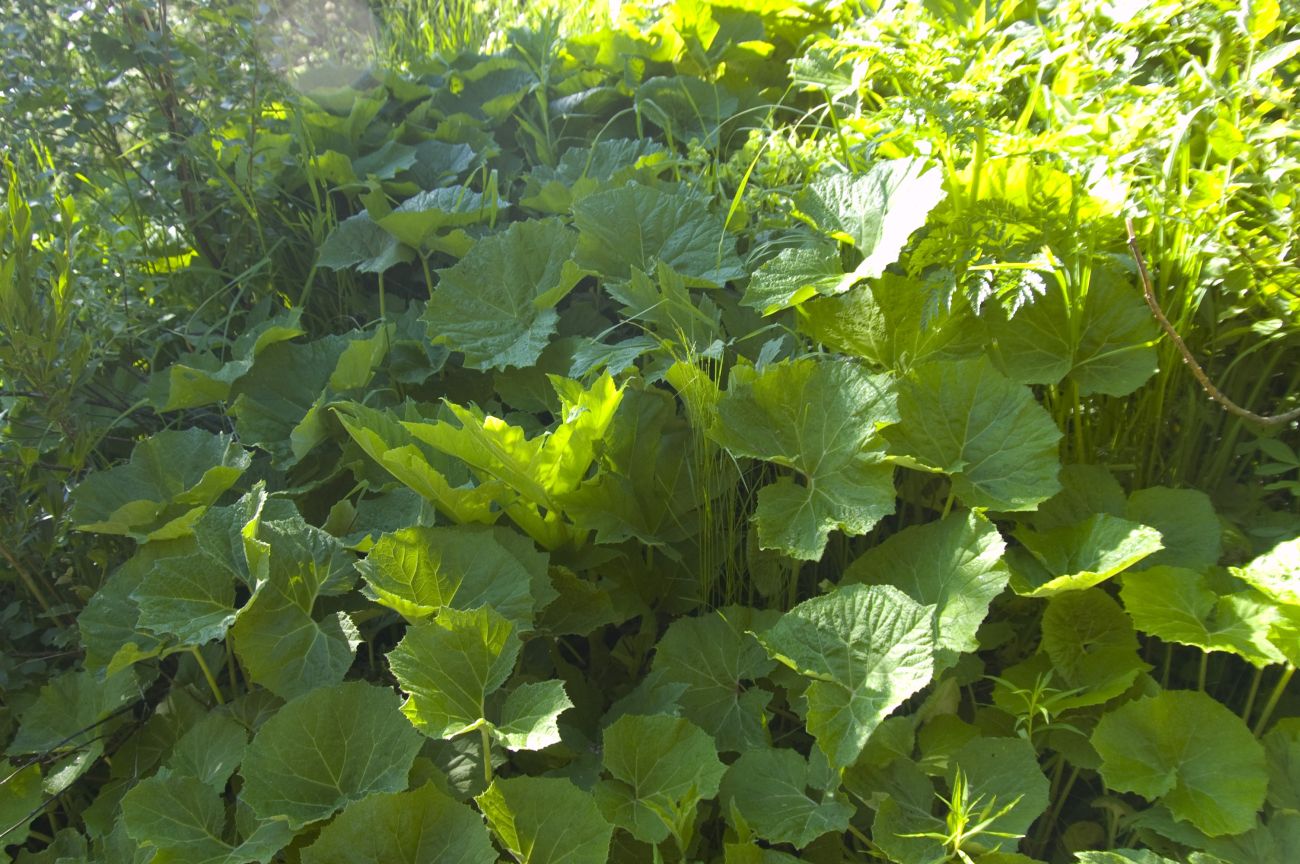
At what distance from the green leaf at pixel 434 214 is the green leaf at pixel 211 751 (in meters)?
0.82

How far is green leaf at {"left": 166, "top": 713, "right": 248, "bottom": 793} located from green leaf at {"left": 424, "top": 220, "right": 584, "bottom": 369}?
0.59m

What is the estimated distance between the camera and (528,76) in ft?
7.25

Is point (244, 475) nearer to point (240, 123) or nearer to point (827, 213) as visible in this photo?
point (240, 123)

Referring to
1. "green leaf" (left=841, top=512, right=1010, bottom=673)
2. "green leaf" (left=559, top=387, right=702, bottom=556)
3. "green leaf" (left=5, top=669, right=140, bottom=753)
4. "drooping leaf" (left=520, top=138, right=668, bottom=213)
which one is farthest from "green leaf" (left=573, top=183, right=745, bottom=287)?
"green leaf" (left=5, top=669, right=140, bottom=753)

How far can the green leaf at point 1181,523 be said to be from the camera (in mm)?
1136

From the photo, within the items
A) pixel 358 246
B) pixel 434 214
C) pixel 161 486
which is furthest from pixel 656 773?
pixel 358 246

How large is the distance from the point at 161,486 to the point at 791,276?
924 mm

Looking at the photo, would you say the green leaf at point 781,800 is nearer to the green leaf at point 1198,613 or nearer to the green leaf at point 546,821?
the green leaf at point 546,821

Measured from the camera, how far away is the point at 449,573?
3.72 ft

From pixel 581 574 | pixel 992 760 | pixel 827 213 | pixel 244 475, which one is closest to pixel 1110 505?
pixel 992 760

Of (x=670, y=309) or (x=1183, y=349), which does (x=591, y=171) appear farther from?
(x=1183, y=349)

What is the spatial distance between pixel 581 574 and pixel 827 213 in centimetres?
59

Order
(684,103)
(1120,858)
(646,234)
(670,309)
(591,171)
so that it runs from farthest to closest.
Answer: (684,103), (591,171), (646,234), (670,309), (1120,858)

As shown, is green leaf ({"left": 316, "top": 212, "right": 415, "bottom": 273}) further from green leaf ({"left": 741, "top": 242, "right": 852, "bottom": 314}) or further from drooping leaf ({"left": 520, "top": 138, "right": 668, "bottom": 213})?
green leaf ({"left": 741, "top": 242, "right": 852, "bottom": 314})
